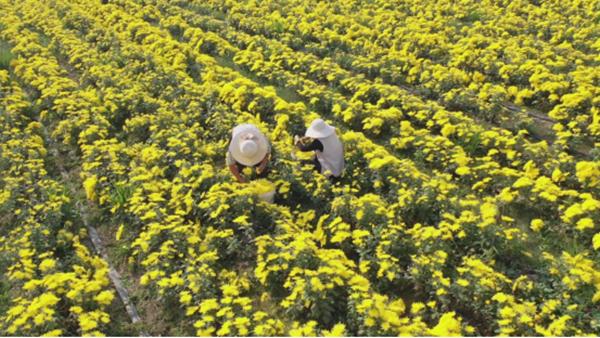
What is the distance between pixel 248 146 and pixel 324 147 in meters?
1.03

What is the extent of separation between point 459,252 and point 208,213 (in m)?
2.85

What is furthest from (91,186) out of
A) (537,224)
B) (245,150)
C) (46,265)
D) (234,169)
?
(537,224)

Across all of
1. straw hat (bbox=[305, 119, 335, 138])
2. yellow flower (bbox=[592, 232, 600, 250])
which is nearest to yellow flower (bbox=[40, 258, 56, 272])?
straw hat (bbox=[305, 119, 335, 138])

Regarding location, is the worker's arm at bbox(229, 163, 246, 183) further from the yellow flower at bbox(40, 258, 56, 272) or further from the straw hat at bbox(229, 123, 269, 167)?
the yellow flower at bbox(40, 258, 56, 272)

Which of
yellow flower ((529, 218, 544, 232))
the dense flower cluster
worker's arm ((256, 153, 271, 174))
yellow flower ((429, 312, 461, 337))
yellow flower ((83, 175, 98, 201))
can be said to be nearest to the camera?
yellow flower ((429, 312, 461, 337))

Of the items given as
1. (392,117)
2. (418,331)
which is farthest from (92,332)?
(392,117)

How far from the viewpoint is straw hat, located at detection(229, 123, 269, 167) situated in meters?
6.11

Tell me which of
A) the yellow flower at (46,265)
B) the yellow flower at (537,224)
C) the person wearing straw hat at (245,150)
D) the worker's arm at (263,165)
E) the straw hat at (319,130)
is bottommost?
the yellow flower at (46,265)

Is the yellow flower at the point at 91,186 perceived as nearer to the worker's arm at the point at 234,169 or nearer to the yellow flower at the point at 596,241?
the worker's arm at the point at 234,169

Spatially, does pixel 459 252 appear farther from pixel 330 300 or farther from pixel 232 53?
pixel 232 53

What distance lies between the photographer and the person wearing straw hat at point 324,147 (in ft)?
21.2

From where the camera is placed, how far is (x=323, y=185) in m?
6.36

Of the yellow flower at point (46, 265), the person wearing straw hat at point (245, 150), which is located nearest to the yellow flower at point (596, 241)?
the person wearing straw hat at point (245, 150)

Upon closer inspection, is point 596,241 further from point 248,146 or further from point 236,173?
point 236,173
